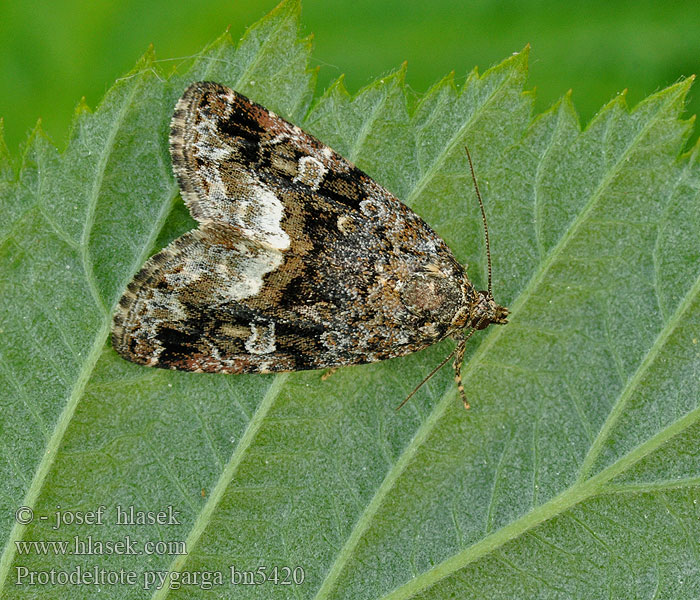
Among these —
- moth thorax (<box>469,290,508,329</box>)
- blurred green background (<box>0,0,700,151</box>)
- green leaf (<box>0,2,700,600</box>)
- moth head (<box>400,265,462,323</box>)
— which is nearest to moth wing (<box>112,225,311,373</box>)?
green leaf (<box>0,2,700,600</box>)

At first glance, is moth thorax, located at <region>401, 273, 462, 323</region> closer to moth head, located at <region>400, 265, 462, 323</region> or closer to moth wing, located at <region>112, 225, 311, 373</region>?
moth head, located at <region>400, 265, 462, 323</region>

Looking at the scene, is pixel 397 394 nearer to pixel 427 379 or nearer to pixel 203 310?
pixel 427 379

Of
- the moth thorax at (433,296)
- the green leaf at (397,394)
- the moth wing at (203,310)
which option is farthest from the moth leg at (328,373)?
the moth thorax at (433,296)

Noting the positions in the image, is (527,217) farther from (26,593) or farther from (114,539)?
(26,593)

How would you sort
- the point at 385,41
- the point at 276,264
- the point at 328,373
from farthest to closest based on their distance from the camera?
the point at 385,41 → the point at 328,373 → the point at 276,264

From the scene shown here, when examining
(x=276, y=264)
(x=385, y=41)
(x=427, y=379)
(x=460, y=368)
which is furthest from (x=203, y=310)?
(x=385, y=41)

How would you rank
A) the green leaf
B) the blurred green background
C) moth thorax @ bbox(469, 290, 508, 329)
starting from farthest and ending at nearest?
the blurred green background < moth thorax @ bbox(469, 290, 508, 329) < the green leaf

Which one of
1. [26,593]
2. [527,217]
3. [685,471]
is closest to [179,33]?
[527,217]
